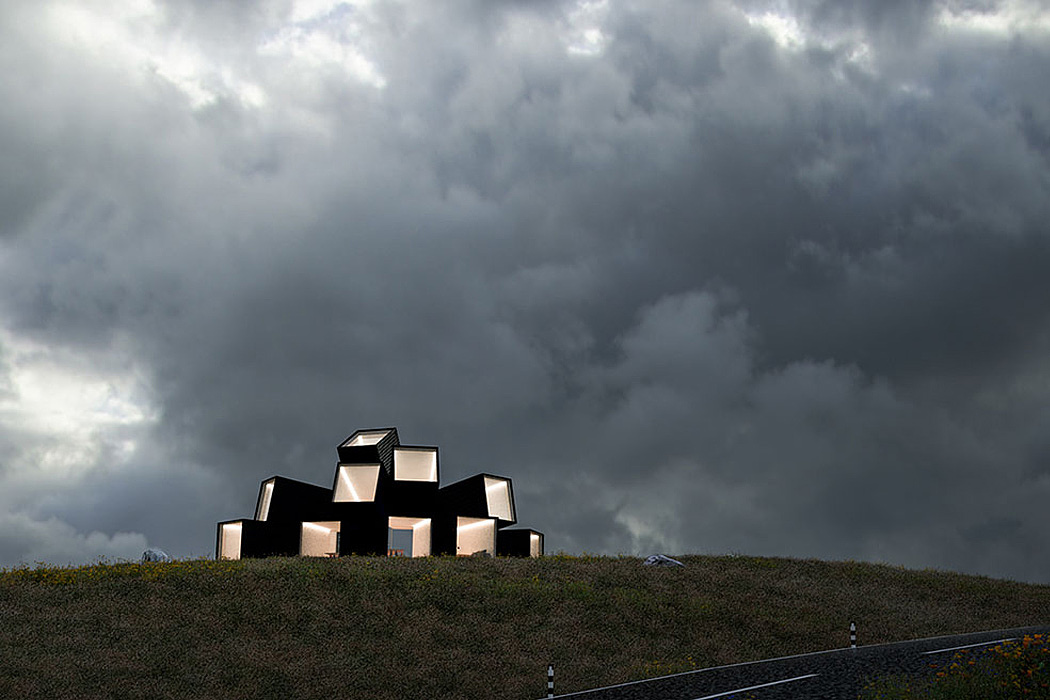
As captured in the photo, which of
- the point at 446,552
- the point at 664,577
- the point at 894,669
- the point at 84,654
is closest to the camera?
the point at 894,669

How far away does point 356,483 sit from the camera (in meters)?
47.0

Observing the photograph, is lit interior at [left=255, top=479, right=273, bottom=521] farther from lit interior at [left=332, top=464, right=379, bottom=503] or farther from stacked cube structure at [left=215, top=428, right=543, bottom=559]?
lit interior at [left=332, top=464, right=379, bottom=503]

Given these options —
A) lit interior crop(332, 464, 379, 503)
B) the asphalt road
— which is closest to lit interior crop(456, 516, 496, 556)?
lit interior crop(332, 464, 379, 503)

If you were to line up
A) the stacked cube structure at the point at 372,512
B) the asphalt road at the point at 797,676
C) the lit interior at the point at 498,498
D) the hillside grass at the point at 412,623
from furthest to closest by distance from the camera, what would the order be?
the lit interior at the point at 498,498, the stacked cube structure at the point at 372,512, the hillside grass at the point at 412,623, the asphalt road at the point at 797,676

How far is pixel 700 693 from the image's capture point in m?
21.7

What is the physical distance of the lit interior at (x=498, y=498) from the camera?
50.1 metres

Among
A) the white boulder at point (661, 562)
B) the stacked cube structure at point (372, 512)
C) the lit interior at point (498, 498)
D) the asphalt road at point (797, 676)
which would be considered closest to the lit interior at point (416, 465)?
the stacked cube structure at point (372, 512)

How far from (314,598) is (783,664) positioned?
15687 mm

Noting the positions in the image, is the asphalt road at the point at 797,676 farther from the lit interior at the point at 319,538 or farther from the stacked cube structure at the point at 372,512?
the lit interior at the point at 319,538

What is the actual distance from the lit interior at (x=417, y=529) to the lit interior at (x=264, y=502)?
683 cm

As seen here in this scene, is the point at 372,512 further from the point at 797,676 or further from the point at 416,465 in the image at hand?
the point at 797,676

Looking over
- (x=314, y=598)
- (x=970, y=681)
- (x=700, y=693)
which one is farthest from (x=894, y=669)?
(x=314, y=598)

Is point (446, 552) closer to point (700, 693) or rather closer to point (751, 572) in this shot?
point (751, 572)

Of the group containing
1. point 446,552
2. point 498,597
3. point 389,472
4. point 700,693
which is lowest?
point 700,693
